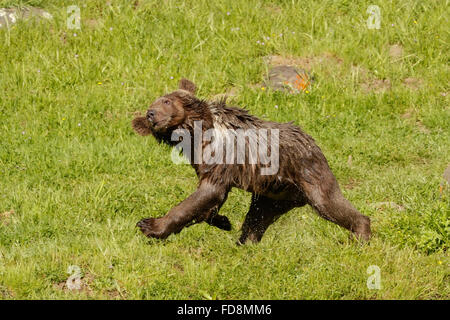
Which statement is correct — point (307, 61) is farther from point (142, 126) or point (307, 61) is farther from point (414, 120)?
point (142, 126)

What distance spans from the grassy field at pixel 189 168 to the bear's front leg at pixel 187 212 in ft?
1.07

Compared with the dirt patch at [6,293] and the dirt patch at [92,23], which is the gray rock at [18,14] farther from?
the dirt patch at [6,293]

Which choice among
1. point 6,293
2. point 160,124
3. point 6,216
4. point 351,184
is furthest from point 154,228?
point 351,184

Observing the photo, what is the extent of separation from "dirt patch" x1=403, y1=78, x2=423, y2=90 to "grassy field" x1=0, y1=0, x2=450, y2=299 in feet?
Result: 0.09

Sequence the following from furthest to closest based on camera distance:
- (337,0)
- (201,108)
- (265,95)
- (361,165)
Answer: (337,0) < (265,95) < (361,165) < (201,108)

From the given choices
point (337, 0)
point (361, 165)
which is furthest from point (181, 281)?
point (337, 0)

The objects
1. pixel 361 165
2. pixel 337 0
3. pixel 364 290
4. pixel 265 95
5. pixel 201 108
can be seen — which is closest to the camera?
pixel 364 290

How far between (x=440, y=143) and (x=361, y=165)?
1310mm

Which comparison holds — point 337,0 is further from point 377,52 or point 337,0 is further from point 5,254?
point 5,254

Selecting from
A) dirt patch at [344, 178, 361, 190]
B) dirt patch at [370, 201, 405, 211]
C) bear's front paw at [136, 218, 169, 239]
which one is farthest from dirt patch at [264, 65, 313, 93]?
bear's front paw at [136, 218, 169, 239]

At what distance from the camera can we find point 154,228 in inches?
238

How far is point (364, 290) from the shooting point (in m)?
5.90

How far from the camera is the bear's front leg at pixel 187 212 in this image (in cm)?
601

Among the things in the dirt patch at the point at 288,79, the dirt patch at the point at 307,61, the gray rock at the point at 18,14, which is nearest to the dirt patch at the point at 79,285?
the dirt patch at the point at 288,79
